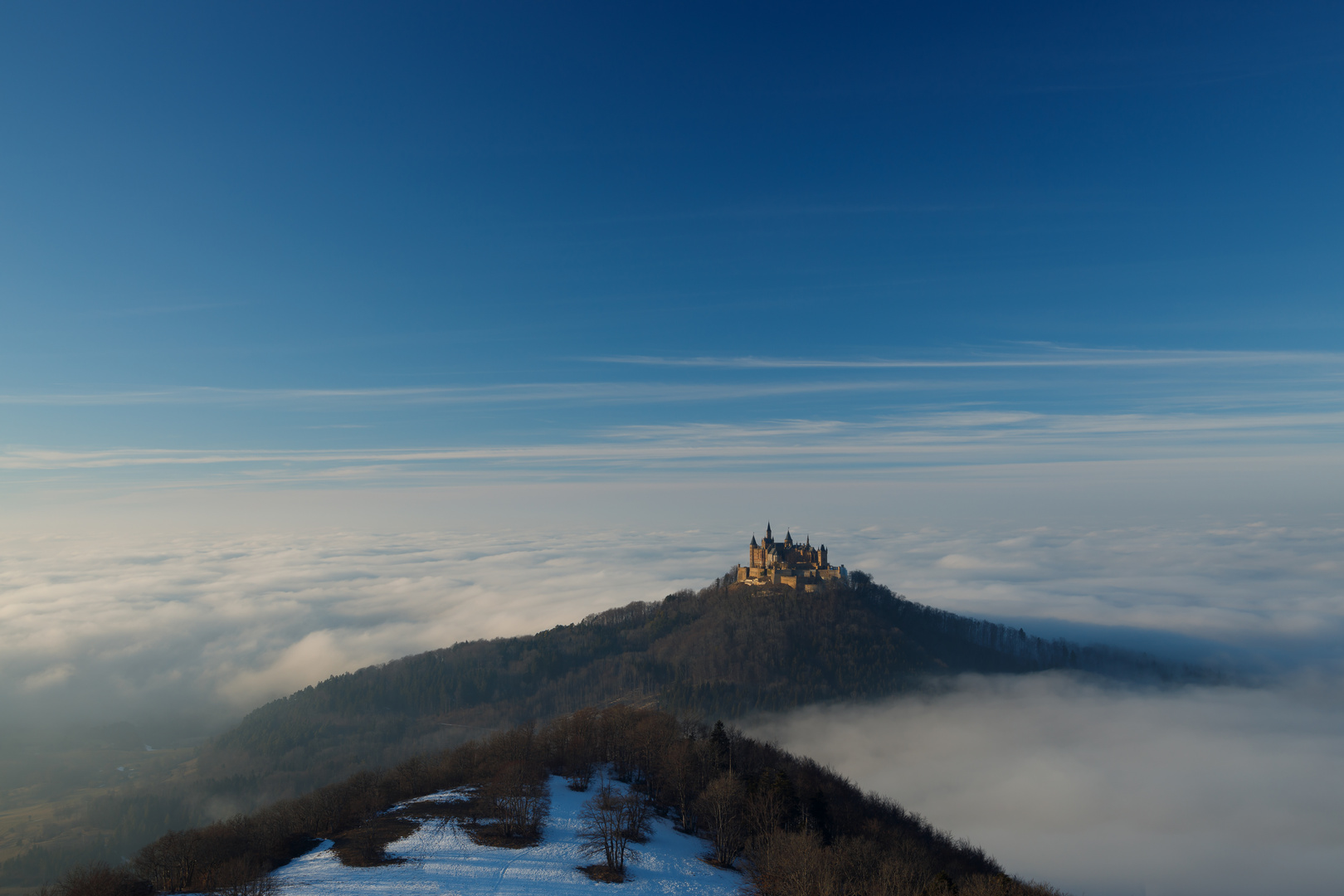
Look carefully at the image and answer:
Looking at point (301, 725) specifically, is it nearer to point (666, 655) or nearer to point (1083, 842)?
point (666, 655)

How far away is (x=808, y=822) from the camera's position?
2151 inches

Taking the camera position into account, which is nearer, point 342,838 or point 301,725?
point 342,838

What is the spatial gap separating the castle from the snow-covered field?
13499cm

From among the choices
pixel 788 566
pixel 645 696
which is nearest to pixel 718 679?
pixel 645 696

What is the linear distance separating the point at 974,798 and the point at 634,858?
11192 cm

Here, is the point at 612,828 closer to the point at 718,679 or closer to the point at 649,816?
the point at 649,816

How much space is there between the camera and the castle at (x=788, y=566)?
605ft

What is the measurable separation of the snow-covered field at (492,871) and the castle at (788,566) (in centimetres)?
13499

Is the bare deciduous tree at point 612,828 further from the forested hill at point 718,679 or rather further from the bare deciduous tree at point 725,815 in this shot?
the forested hill at point 718,679

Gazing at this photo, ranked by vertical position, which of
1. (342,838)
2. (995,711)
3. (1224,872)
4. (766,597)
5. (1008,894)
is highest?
(766,597)

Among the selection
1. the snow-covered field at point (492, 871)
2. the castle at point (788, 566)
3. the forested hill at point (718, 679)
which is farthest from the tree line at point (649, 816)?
the castle at point (788, 566)

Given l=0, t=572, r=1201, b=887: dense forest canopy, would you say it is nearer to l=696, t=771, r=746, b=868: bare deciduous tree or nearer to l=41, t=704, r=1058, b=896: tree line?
l=41, t=704, r=1058, b=896: tree line

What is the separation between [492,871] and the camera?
148 feet

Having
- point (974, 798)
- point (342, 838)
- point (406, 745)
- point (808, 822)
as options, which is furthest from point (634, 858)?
point (406, 745)
